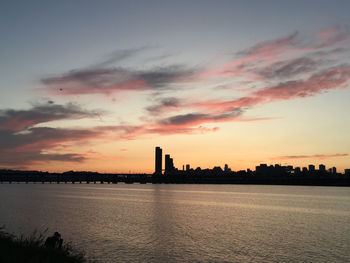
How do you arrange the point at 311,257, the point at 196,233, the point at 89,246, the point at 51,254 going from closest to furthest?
the point at 51,254 → the point at 311,257 → the point at 89,246 → the point at 196,233

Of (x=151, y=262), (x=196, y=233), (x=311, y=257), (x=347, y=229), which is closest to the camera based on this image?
(x=151, y=262)

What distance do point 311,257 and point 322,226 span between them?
3368 centimetres

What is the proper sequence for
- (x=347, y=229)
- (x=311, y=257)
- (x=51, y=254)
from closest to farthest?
(x=51, y=254) → (x=311, y=257) → (x=347, y=229)

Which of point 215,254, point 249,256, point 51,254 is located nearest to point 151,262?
point 215,254

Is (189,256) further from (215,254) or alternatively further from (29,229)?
(29,229)

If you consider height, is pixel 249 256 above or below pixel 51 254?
below

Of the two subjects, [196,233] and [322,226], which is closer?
[196,233]

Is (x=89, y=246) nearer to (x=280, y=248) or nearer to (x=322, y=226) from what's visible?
(x=280, y=248)

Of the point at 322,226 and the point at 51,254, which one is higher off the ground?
the point at 51,254

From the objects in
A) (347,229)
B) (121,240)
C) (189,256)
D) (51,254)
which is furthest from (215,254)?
(347,229)

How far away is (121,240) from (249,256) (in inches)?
802

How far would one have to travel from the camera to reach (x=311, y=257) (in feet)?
140

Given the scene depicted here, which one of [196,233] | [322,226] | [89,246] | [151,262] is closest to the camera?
[151,262]

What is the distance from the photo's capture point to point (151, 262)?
39.4m
